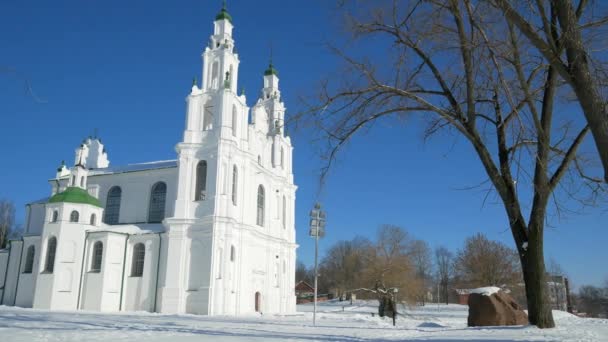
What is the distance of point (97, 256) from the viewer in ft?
117

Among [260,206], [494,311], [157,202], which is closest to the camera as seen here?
[494,311]

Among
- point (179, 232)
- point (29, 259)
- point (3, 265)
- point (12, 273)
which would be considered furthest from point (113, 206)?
point (179, 232)

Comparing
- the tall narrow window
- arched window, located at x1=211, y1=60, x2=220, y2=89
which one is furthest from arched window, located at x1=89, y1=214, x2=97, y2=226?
arched window, located at x1=211, y1=60, x2=220, y2=89

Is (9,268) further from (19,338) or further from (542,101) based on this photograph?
(542,101)

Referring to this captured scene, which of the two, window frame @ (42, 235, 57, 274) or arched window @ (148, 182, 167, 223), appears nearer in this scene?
window frame @ (42, 235, 57, 274)

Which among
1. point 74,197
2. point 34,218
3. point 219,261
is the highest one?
point 74,197

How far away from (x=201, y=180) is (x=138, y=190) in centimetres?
783

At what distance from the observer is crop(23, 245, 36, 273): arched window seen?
3702 centimetres

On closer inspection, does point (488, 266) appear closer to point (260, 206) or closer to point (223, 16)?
point (260, 206)

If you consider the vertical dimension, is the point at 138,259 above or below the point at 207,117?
below

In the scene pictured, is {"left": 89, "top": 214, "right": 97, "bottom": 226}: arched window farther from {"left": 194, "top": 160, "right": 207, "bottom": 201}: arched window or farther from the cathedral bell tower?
{"left": 194, "top": 160, "right": 207, "bottom": 201}: arched window

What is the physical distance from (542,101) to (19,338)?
14038 mm

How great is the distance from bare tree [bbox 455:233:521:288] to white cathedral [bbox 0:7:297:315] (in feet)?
67.5

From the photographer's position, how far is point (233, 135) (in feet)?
122
